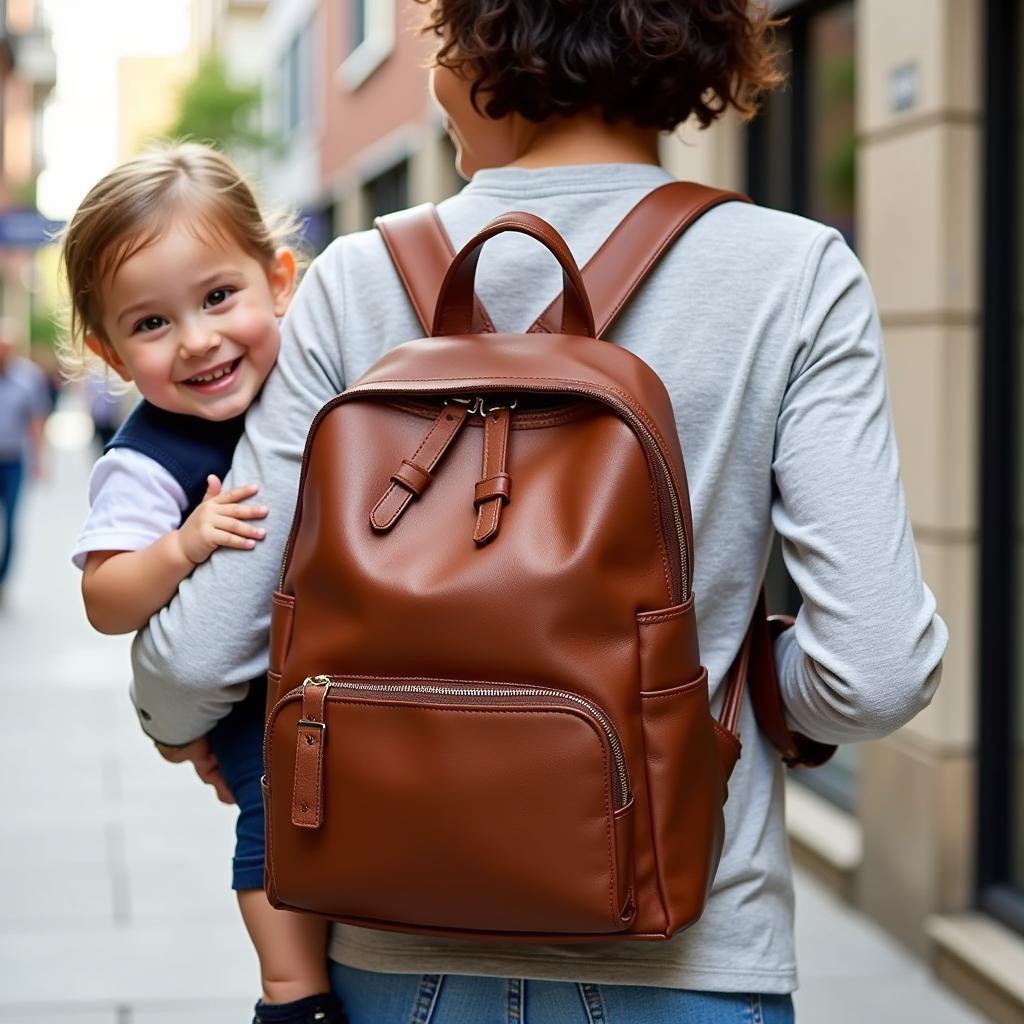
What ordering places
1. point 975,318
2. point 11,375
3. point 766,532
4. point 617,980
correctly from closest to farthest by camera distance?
1. point 617,980
2. point 766,532
3. point 975,318
4. point 11,375

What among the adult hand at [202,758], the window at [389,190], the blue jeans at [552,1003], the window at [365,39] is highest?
the window at [365,39]

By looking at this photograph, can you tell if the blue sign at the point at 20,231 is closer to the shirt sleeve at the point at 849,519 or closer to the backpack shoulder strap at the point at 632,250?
the backpack shoulder strap at the point at 632,250

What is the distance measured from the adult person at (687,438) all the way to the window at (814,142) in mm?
3602

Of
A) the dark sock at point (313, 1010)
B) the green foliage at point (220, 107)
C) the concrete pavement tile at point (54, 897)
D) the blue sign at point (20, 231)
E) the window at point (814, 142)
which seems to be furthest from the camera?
the green foliage at point (220, 107)

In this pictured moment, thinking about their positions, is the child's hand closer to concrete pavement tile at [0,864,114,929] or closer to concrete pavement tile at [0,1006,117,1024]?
concrete pavement tile at [0,1006,117,1024]

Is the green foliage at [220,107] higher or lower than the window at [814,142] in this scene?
higher

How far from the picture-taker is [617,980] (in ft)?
5.07

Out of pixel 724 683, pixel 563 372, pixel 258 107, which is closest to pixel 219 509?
pixel 563 372

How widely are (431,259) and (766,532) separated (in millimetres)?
452

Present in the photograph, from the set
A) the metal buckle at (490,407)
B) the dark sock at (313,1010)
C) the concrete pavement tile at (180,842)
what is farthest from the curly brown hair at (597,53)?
the concrete pavement tile at (180,842)

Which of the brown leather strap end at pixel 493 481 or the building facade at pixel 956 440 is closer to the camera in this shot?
the brown leather strap end at pixel 493 481

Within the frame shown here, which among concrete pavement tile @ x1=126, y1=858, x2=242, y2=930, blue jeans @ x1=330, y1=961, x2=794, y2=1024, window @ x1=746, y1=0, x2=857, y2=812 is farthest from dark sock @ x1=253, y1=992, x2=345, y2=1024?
window @ x1=746, y1=0, x2=857, y2=812

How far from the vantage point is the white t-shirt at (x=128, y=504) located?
181cm

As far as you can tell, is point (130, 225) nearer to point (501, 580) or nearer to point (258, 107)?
point (501, 580)
